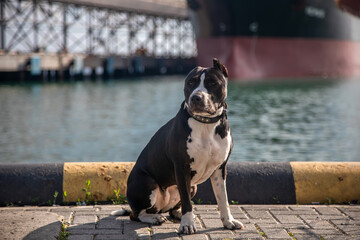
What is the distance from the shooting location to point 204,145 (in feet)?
12.5

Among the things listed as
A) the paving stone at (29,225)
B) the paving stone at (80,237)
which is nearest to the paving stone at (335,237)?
the paving stone at (80,237)

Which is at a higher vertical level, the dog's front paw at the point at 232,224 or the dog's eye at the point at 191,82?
the dog's eye at the point at 191,82

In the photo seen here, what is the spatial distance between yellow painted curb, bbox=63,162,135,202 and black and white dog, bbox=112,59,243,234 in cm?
79

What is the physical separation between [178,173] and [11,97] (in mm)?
21647

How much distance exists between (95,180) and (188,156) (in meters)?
1.54

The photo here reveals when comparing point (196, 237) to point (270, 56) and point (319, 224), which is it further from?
point (270, 56)

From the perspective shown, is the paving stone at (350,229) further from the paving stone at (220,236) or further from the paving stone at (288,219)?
the paving stone at (220,236)

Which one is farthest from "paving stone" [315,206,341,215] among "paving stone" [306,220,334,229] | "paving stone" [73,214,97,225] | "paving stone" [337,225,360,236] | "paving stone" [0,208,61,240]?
"paving stone" [0,208,61,240]

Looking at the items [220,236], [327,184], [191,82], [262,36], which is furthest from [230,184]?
[262,36]

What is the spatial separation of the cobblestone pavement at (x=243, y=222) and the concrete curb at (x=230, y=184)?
0.28 meters

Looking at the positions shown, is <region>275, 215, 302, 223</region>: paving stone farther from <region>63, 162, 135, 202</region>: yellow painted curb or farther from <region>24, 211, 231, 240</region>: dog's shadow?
<region>63, 162, 135, 202</region>: yellow painted curb

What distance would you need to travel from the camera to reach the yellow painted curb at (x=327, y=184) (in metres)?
5.02

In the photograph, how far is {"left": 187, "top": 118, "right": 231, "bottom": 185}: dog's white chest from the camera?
12.5 feet

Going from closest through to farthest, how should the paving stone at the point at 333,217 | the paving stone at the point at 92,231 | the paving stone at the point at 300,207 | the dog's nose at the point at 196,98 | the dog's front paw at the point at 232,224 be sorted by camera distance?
the dog's nose at the point at 196,98 < the paving stone at the point at 92,231 < the dog's front paw at the point at 232,224 < the paving stone at the point at 333,217 < the paving stone at the point at 300,207
